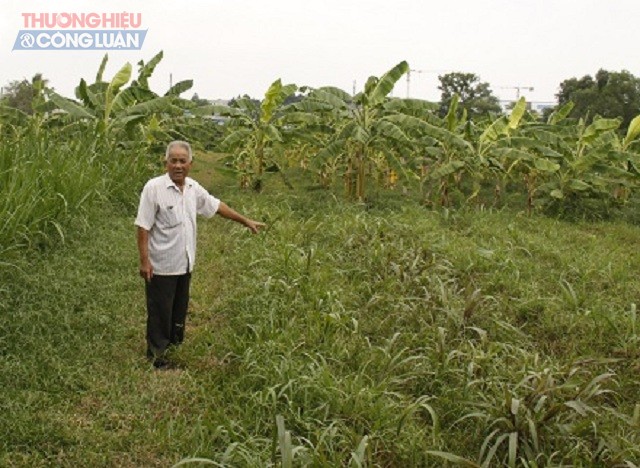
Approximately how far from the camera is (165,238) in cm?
384

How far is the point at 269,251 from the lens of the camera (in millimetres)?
5957

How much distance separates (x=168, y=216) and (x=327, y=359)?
49.2 inches

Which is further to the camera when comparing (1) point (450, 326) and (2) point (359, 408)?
(1) point (450, 326)

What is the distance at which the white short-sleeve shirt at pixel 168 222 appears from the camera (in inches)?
148

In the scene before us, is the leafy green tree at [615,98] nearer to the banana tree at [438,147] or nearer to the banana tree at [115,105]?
the banana tree at [438,147]

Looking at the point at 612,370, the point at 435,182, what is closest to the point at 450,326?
the point at 612,370

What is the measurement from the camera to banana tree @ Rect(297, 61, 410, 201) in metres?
9.18

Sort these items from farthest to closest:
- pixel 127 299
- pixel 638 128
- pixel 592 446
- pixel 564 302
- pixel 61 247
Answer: pixel 638 128 < pixel 61 247 < pixel 564 302 < pixel 127 299 < pixel 592 446

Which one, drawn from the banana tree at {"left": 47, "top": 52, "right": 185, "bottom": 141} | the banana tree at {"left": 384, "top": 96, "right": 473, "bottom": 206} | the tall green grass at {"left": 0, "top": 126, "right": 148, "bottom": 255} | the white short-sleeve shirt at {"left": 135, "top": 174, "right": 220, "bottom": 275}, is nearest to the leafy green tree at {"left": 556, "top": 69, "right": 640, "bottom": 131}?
the banana tree at {"left": 384, "top": 96, "right": 473, "bottom": 206}

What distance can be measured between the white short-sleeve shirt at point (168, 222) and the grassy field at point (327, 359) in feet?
1.88

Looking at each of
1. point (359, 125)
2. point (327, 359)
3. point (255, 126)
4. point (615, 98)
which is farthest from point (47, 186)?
point (615, 98)

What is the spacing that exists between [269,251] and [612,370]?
3.05 metres

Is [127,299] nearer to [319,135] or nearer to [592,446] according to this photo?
[592,446]

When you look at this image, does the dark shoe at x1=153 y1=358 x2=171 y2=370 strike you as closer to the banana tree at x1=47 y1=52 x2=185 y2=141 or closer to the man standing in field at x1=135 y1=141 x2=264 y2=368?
the man standing in field at x1=135 y1=141 x2=264 y2=368
